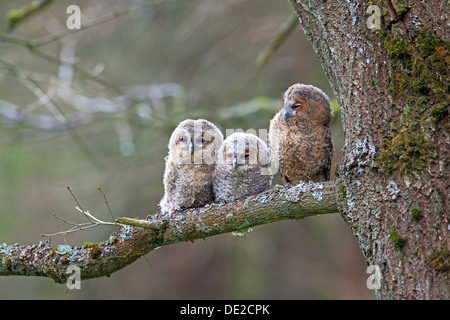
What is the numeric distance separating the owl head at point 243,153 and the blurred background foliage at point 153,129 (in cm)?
227

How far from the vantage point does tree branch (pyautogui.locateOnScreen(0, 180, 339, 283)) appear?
3078mm

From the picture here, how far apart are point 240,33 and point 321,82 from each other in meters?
1.39

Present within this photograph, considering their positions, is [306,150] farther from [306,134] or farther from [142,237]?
[142,237]

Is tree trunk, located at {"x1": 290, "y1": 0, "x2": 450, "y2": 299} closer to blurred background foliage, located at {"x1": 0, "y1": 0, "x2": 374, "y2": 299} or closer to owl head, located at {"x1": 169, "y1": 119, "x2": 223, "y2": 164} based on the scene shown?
owl head, located at {"x1": 169, "y1": 119, "x2": 223, "y2": 164}

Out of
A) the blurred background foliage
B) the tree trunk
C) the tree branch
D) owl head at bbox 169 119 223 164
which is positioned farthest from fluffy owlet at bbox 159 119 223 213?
the blurred background foliage

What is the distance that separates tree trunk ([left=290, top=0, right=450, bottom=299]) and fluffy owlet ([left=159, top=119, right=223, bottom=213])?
1316 millimetres

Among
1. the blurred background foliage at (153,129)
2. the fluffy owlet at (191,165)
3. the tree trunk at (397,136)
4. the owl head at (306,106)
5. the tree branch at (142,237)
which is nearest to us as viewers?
the tree trunk at (397,136)

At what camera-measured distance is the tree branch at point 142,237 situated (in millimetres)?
3078

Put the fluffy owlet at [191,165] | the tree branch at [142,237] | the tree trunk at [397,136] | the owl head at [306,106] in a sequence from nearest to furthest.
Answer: the tree trunk at [397,136], the tree branch at [142,237], the owl head at [306,106], the fluffy owlet at [191,165]

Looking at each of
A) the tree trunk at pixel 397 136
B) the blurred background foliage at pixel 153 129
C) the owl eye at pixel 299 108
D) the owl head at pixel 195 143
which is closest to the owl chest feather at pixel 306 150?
the owl eye at pixel 299 108

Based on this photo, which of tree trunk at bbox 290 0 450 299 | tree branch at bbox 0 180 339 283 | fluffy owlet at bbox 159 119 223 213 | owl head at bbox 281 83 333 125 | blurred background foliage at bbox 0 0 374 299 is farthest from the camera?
blurred background foliage at bbox 0 0 374 299

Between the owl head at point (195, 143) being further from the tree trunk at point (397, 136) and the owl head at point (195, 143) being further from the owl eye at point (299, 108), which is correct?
the tree trunk at point (397, 136)

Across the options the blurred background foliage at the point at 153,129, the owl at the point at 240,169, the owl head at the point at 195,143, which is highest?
the blurred background foliage at the point at 153,129

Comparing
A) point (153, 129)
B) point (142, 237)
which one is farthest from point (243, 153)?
point (153, 129)
